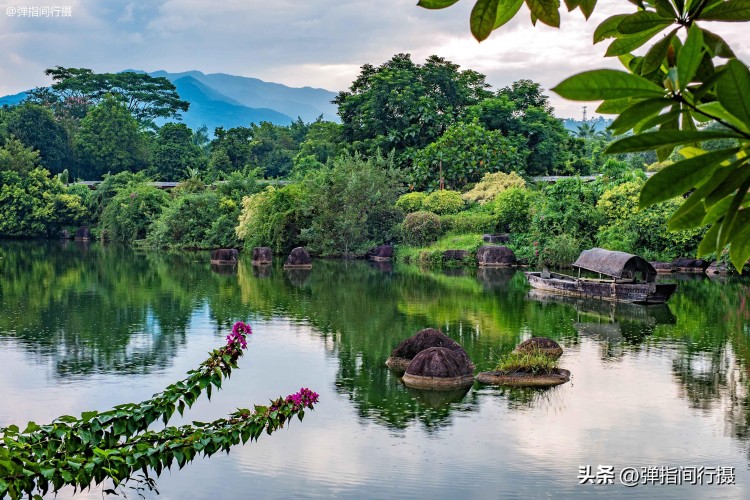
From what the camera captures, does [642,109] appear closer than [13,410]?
Yes

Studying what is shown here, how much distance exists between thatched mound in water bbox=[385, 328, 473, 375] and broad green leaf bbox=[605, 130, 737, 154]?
12.1 m

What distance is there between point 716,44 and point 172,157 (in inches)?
2034

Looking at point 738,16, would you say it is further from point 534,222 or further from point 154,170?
point 154,170

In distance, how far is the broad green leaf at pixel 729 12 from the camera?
3.68ft

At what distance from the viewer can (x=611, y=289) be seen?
67.8ft

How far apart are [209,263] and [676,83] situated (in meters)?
31.4

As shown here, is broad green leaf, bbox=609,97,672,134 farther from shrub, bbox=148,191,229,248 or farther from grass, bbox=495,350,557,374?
shrub, bbox=148,191,229,248

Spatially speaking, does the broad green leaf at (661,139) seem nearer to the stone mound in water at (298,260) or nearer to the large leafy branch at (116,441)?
the large leafy branch at (116,441)

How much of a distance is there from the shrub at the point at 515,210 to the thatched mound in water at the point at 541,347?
55.8ft

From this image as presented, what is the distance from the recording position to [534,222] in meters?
29.4

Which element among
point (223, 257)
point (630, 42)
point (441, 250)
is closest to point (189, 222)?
point (223, 257)

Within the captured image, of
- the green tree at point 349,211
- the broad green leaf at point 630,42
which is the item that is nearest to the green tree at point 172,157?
the green tree at point 349,211

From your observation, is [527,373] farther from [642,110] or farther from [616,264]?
[642,110]

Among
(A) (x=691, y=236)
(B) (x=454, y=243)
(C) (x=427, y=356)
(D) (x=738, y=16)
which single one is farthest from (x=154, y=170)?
(D) (x=738, y=16)
